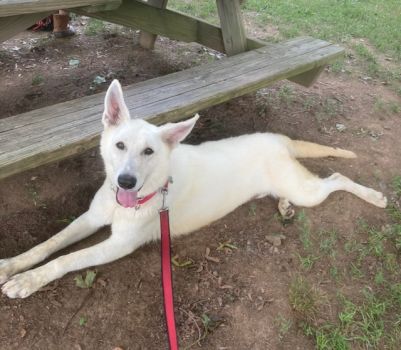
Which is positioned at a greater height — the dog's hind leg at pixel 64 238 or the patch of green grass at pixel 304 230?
the dog's hind leg at pixel 64 238

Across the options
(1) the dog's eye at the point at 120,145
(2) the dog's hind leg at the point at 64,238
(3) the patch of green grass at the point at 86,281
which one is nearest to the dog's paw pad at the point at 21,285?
(2) the dog's hind leg at the point at 64,238

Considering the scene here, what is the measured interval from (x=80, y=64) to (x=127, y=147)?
128 inches

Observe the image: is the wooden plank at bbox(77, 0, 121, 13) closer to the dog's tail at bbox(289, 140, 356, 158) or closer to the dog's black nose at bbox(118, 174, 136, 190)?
the dog's black nose at bbox(118, 174, 136, 190)

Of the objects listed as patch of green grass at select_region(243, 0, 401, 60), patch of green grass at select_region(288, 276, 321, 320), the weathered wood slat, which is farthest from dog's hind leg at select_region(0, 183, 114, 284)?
patch of green grass at select_region(243, 0, 401, 60)

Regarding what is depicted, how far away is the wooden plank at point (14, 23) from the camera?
9.92ft

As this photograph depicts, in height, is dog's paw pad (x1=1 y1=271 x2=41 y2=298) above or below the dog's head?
below

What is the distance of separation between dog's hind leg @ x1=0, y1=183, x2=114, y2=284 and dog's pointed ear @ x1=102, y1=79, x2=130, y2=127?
0.60 meters

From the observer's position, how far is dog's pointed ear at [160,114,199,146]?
258 cm

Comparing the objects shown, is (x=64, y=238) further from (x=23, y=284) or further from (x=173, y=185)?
(x=173, y=185)

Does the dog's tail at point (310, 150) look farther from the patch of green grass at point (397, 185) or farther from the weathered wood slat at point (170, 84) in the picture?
the weathered wood slat at point (170, 84)

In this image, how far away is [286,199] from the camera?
12.5 feet

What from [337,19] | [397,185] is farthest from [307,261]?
[337,19]

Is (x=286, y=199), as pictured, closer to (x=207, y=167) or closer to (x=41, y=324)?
(x=207, y=167)

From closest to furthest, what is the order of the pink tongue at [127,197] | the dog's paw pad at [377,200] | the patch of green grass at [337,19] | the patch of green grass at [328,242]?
the pink tongue at [127,197] → the patch of green grass at [328,242] → the dog's paw pad at [377,200] → the patch of green grass at [337,19]
